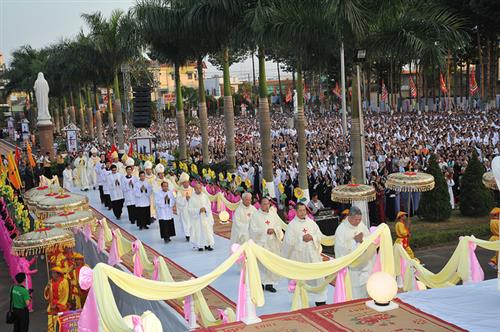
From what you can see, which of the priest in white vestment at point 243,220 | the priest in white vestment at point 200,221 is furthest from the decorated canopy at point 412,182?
the priest in white vestment at point 200,221

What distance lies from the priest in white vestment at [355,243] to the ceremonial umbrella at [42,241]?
→ 5.16m

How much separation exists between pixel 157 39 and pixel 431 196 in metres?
12.7

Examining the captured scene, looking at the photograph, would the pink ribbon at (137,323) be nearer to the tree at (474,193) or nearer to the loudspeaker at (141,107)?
the tree at (474,193)

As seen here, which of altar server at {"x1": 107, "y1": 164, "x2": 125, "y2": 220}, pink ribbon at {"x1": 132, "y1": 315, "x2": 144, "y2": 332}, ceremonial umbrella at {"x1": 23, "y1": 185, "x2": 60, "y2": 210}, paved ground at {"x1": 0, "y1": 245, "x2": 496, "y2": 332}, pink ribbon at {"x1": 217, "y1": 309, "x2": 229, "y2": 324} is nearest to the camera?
pink ribbon at {"x1": 132, "y1": 315, "x2": 144, "y2": 332}

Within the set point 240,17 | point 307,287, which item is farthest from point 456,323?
point 240,17

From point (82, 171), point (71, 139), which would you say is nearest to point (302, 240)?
point (82, 171)

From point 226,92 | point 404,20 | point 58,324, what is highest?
point 404,20

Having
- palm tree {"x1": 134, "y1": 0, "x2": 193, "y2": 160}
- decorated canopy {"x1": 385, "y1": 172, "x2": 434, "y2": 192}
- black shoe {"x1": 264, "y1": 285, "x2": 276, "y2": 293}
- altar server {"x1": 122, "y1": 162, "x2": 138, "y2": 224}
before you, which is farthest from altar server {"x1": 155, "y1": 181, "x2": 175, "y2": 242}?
palm tree {"x1": 134, "y1": 0, "x2": 193, "y2": 160}

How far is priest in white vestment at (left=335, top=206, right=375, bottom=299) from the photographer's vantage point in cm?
798

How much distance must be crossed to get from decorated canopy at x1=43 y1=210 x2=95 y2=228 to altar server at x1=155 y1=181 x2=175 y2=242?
179cm

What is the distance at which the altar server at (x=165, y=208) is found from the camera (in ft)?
43.6

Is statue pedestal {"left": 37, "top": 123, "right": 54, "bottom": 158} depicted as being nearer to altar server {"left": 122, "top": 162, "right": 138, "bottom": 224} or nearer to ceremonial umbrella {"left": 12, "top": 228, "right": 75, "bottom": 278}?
altar server {"left": 122, "top": 162, "right": 138, "bottom": 224}

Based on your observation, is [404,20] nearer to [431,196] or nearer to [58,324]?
[431,196]

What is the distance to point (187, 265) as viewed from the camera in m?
11.3
